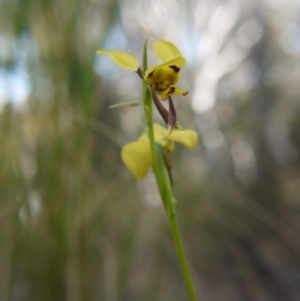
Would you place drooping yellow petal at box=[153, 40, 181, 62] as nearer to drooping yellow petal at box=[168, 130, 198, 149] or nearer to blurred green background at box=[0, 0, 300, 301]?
drooping yellow petal at box=[168, 130, 198, 149]

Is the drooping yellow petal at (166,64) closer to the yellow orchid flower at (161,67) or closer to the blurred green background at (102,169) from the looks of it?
the yellow orchid flower at (161,67)

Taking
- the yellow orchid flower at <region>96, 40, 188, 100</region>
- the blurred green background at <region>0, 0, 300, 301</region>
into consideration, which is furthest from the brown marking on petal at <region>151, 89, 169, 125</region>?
the blurred green background at <region>0, 0, 300, 301</region>

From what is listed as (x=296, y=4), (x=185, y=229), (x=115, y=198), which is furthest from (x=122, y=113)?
(x=296, y=4)

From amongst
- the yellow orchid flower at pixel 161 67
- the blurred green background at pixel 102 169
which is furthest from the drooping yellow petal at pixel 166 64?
the blurred green background at pixel 102 169

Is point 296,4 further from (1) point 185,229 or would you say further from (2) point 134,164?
(2) point 134,164

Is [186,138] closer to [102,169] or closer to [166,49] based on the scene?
[166,49]

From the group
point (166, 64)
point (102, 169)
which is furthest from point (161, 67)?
point (102, 169)
